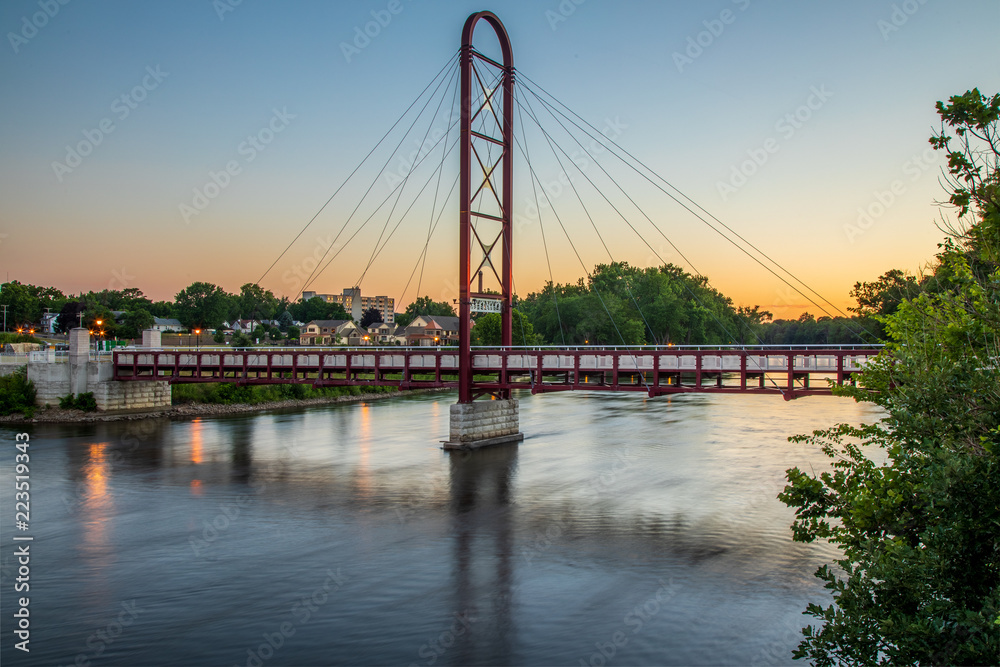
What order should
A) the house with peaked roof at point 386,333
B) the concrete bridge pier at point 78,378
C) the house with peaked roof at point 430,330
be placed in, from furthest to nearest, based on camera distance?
the house with peaked roof at point 430,330 < the house with peaked roof at point 386,333 < the concrete bridge pier at point 78,378

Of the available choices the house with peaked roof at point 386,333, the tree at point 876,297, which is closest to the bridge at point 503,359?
the tree at point 876,297

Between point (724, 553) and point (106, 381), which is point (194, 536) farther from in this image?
point (106, 381)

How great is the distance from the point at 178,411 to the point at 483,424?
25196 millimetres

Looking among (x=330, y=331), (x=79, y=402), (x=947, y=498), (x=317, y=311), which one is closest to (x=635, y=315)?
(x=330, y=331)

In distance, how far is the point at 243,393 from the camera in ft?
174

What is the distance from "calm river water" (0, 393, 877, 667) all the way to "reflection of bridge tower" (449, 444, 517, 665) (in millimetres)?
60

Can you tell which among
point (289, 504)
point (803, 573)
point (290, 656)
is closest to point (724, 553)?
point (803, 573)

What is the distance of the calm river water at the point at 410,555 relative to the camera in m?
12.2

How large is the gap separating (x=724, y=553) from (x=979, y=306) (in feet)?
36.2

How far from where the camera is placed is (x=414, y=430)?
39812mm

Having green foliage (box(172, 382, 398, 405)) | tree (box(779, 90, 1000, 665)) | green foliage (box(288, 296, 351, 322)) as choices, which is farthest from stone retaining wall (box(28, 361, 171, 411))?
green foliage (box(288, 296, 351, 322))

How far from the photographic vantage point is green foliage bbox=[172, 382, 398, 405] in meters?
49.7

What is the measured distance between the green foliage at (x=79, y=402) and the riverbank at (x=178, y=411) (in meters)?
0.32

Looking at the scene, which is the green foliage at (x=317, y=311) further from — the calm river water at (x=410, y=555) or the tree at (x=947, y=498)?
the tree at (x=947, y=498)
